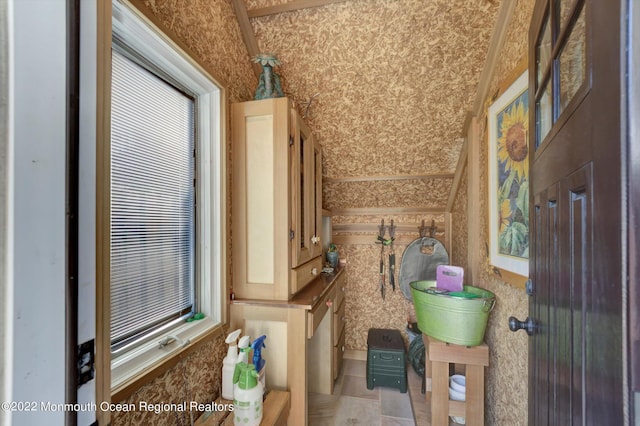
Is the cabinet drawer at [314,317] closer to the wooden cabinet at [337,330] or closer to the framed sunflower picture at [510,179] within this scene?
the wooden cabinet at [337,330]

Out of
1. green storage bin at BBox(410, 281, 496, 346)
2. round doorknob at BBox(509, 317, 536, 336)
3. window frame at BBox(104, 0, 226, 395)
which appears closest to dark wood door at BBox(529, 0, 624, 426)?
round doorknob at BBox(509, 317, 536, 336)

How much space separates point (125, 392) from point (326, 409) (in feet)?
4.79

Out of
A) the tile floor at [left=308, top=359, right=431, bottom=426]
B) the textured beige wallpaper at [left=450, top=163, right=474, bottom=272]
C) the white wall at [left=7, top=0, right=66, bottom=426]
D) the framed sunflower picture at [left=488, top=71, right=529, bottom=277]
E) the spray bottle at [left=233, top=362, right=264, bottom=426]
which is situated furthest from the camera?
the textured beige wallpaper at [left=450, top=163, right=474, bottom=272]

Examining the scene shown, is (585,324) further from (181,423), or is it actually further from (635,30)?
(181,423)

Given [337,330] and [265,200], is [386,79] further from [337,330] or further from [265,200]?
[337,330]

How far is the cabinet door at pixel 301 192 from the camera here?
4.29ft

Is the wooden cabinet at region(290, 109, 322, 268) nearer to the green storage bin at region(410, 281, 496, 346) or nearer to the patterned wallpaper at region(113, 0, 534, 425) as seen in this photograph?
the patterned wallpaper at region(113, 0, 534, 425)

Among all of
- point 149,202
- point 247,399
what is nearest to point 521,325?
point 247,399

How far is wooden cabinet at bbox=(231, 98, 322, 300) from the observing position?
48.3 inches

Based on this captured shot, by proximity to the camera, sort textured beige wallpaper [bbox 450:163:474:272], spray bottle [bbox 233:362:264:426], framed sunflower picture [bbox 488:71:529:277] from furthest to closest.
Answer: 1. textured beige wallpaper [bbox 450:163:474:272]
2. framed sunflower picture [bbox 488:71:529:277]
3. spray bottle [bbox 233:362:264:426]

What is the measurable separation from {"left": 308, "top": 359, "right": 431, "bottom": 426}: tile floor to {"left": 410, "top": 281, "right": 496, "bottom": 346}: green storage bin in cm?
71

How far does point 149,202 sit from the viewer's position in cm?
90

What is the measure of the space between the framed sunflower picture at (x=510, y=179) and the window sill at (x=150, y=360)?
137 centimetres

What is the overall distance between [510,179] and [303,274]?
1.15m
